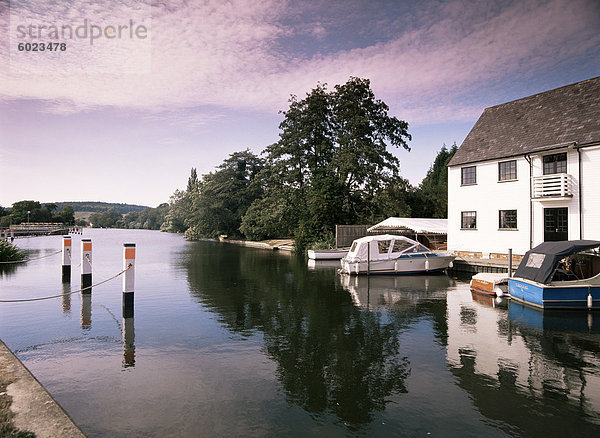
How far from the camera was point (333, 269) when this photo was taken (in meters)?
28.9

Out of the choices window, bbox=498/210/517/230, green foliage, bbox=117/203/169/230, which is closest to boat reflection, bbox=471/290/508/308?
window, bbox=498/210/517/230

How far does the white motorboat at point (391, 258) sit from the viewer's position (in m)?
24.5

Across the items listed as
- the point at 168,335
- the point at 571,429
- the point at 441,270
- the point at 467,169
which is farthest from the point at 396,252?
the point at 571,429

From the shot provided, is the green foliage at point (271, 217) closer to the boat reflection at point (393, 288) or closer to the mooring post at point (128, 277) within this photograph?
the boat reflection at point (393, 288)

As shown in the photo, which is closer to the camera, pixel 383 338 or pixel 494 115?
pixel 383 338

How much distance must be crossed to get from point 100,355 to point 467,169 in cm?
2575

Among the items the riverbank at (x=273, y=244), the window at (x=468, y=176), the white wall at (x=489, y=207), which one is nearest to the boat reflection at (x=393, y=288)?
the white wall at (x=489, y=207)

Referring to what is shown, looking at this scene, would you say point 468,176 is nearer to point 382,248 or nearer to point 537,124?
point 537,124

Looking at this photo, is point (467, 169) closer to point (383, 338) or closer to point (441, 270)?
point (441, 270)

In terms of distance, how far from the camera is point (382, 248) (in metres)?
24.9

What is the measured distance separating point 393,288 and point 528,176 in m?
11.5

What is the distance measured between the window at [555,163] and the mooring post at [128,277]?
22.9m

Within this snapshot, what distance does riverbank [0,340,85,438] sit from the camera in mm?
4875

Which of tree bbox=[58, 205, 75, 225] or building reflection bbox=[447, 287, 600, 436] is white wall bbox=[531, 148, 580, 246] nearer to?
building reflection bbox=[447, 287, 600, 436]
